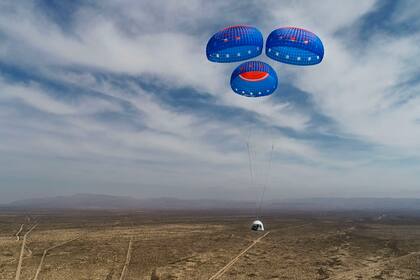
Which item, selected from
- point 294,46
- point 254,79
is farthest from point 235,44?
point 254,79

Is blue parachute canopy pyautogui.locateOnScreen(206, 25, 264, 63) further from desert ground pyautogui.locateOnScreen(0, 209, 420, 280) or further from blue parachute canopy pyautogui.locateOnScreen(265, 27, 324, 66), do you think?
desert ground pyautogui.locateOnScreen(0, 209, 420, 280)

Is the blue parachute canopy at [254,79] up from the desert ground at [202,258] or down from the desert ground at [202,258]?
up

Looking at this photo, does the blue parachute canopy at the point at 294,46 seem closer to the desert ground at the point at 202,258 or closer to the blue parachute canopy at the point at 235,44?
the blue parachute canopy at the point at 235,44

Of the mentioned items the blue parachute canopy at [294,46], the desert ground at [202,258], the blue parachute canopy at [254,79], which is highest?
the blue parachute canopy at [294,46]

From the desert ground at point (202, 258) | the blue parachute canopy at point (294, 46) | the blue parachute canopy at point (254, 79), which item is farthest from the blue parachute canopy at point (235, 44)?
the desert ground at point (202, 258)

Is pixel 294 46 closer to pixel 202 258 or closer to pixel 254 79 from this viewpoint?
pixel 254 79

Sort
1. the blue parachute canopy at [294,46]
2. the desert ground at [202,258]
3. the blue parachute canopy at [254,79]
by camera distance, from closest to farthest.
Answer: the blue parachute canopy at [294,46], the desert ground at [202,258], the blue parachute canopy at [254,79]

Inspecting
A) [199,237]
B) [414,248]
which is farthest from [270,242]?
[414,248]
